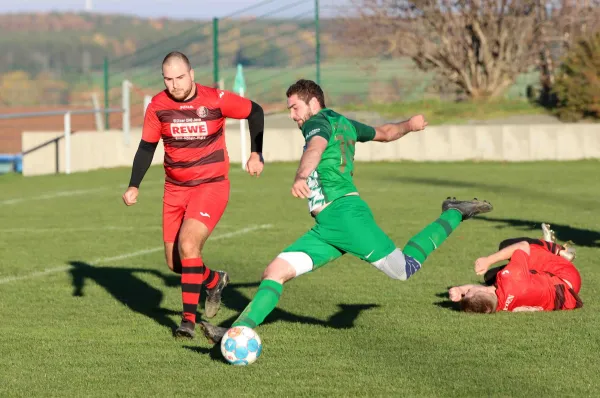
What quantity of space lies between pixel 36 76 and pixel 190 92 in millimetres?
53336

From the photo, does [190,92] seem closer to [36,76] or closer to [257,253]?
[257,253]

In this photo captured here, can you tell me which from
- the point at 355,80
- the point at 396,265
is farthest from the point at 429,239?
the point at 355,80

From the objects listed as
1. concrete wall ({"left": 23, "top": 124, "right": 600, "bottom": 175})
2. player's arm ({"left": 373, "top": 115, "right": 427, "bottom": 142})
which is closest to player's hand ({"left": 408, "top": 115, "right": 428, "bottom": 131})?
player's arm ({"left": 373, "top": 115, "right": 427, "bottom": 142})

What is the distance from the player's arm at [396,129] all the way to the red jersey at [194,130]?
115cm

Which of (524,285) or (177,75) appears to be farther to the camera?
(524,285)

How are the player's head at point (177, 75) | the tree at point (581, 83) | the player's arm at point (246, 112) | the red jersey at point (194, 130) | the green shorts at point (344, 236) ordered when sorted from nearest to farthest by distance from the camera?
the green shorts at point (344, 236)
the player's head at point (177, 75)
the red jersey at point (194, 130)
the player's arm at point (246, 112)
the tree at point (581, 83)

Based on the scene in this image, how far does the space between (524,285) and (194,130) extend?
8.79ft

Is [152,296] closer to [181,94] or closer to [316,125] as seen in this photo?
[181,94]

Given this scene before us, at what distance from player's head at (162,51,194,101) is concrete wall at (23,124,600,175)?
57.9 ft

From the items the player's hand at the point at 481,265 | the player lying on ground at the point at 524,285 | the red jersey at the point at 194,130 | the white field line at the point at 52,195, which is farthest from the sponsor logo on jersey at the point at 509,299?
the white field line at the point at 52,195

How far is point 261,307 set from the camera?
709 cm

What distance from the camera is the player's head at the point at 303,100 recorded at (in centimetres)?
729

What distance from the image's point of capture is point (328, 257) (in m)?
7.43

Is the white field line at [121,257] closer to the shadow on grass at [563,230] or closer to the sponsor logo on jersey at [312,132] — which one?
the shadow on grass at [563,230]
